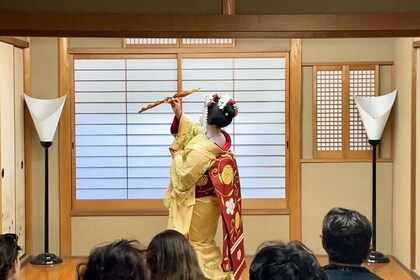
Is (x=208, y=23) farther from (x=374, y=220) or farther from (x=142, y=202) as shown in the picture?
(x=374, y=220)

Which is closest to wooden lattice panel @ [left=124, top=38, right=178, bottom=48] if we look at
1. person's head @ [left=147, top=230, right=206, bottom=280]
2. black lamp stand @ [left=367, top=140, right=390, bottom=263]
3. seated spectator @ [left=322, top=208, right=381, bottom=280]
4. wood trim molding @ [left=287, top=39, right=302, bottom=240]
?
wood trim molding @ [left=287, top=39, right=302, bottom=240]

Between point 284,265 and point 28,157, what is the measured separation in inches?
193

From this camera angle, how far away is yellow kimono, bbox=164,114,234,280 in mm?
4656

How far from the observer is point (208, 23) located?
12.7 ft

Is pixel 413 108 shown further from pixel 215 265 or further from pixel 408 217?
pixel 215 265

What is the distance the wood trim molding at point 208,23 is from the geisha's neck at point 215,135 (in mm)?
965

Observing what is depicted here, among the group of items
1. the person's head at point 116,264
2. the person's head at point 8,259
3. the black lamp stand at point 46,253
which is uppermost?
the person's head at point 116,264

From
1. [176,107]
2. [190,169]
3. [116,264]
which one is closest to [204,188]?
[190,169]

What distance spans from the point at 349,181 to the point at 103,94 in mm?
2363

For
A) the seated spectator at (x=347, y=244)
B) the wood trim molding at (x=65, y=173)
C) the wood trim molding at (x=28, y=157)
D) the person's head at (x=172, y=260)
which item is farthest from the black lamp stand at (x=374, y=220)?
the person's head at (x=172, y=260)

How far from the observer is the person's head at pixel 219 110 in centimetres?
469

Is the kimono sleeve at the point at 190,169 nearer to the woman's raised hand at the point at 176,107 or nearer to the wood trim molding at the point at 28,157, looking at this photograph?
the woman's raised hand at the point at 176,107

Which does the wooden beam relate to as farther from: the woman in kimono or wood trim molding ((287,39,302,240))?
wood trim molding ((287,39,302,240))

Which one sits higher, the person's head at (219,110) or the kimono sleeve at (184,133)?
the person's head at (219,110)
